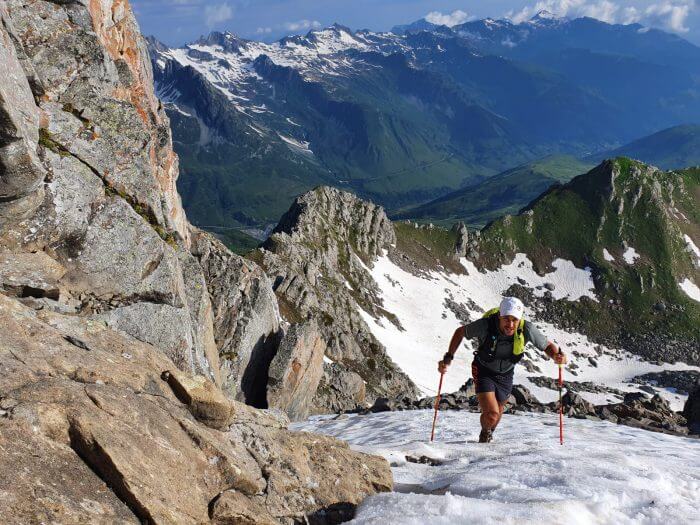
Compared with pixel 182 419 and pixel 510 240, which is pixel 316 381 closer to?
pixel 182 419

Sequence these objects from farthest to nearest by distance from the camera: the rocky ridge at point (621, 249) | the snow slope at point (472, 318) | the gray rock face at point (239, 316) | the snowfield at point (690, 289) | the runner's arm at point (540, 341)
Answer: the snowfield at point (690, 289) → the rocky ridge at point (621, 249) → the snow slope at point (472, 318) → the gray rock face at point (239, 316) → the runner's arm at point (540, 341)

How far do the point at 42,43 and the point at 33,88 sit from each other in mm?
3452

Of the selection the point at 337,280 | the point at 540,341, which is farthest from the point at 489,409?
the point at 337,280

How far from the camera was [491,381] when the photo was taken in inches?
672

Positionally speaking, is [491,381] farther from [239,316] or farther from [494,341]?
[239,316]

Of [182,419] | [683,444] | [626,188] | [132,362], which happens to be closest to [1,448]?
[182,419]

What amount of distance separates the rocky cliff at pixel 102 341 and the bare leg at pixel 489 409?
16.6 ft

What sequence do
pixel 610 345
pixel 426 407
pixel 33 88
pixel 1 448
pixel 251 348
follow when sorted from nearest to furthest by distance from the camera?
pixel 1 448 → pixel 33 88 → pixel 426 407 → pixel 251 348 → pixel 610 345

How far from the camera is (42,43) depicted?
2167 centimetres

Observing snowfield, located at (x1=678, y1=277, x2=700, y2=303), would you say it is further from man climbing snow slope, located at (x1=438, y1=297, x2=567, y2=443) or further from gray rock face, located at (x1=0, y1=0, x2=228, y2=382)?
gray rock face, located at (x1=0, y1=0, x2=228, y2=382)

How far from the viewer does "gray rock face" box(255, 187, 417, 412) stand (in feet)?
222

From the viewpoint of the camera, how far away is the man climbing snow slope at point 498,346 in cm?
1578

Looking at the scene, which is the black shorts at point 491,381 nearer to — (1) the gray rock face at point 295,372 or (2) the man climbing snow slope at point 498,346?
(2) the man climbing snow slope at point 498,346

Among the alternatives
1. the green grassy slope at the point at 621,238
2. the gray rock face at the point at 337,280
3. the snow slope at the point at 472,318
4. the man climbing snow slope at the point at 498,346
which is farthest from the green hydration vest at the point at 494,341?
the green grassy slope at the point at 621,238
